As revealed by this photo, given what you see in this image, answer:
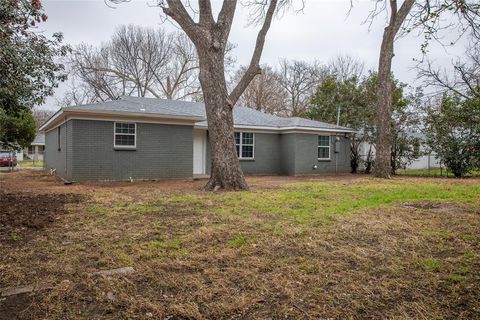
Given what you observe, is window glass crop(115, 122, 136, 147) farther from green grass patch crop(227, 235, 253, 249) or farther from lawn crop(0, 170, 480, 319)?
green grass patch crop(227, 235, 253, 249)

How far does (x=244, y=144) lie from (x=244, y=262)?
1390 cm

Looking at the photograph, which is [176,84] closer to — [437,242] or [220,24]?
[220,24]

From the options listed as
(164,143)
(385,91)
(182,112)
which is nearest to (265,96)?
(385,91)

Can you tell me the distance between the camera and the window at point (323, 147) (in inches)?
734

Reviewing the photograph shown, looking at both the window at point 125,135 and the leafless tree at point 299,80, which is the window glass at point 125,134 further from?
the leafless tree at point 299,80

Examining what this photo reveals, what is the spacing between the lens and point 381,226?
17.2 feet

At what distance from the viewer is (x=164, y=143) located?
1406 centimetres

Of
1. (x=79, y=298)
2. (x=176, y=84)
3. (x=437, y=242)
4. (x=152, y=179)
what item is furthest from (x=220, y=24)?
(x=176, y=84)

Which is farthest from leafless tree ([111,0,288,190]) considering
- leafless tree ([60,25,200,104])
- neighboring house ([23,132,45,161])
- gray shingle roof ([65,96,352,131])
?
neighboring house ([23,132,45,161])

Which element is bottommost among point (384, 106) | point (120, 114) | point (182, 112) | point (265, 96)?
point (120, 114)

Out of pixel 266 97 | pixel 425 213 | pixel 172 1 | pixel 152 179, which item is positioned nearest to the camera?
pixel 425 213

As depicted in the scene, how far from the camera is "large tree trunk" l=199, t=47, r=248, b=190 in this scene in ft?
33.0

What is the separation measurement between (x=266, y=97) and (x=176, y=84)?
8.16 metres

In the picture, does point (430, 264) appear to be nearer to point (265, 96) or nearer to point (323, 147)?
point (323, 147)
